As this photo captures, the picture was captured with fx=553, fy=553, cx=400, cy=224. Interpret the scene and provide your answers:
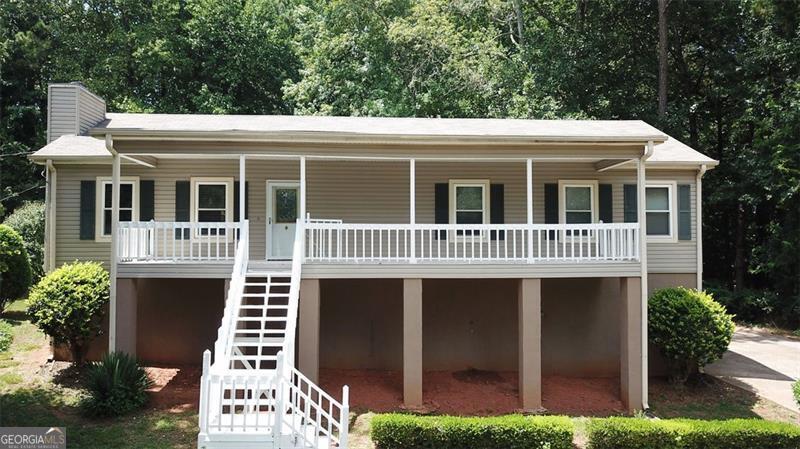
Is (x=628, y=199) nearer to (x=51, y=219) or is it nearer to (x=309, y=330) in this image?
(x=309, y=330)

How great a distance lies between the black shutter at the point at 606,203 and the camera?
43.3ft

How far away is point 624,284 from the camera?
36.7 feet

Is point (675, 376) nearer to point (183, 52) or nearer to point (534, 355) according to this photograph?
point (534, 355)

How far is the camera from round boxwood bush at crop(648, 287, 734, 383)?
1133cm

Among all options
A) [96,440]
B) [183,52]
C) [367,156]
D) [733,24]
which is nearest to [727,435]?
[367,156]

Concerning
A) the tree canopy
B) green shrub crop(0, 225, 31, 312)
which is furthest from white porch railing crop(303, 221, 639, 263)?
the tree canopy

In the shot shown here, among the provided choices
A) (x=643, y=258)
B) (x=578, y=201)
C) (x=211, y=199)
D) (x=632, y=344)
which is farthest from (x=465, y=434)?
(x=211, y=199)

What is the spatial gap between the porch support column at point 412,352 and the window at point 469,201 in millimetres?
2837

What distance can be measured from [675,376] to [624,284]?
276 cm

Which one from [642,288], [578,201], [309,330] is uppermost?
[578,201]

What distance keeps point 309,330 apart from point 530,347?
4.23 metres

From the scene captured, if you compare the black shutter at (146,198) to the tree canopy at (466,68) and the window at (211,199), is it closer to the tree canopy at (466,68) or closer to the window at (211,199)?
the window at (211,199)

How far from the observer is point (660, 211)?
13422 mm

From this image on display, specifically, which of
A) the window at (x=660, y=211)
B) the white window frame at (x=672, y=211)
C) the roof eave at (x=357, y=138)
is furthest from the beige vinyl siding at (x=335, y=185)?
the roof eave at (x=357, y=138)
